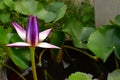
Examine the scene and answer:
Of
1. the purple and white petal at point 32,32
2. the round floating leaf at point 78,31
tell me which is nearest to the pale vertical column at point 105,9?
the round floating leaf at point 78,31

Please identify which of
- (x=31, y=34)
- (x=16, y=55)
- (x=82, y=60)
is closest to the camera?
(x=31, y=34)

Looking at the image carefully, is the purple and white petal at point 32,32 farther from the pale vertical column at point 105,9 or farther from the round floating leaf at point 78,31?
the pale vertical column at point 105,9

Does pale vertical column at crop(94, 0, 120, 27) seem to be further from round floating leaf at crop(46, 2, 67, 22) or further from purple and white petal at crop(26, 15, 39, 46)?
purple and white petal at crop(26, 15, 39, 46)

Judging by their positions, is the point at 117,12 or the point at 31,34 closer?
the point at 31,34

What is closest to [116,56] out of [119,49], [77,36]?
[119,49]

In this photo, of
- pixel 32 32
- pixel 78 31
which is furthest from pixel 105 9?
pixel 32 32

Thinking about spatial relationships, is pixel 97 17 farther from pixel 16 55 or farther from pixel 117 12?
pixel 16 55

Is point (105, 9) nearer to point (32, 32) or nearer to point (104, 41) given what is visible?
point (104, 41)
